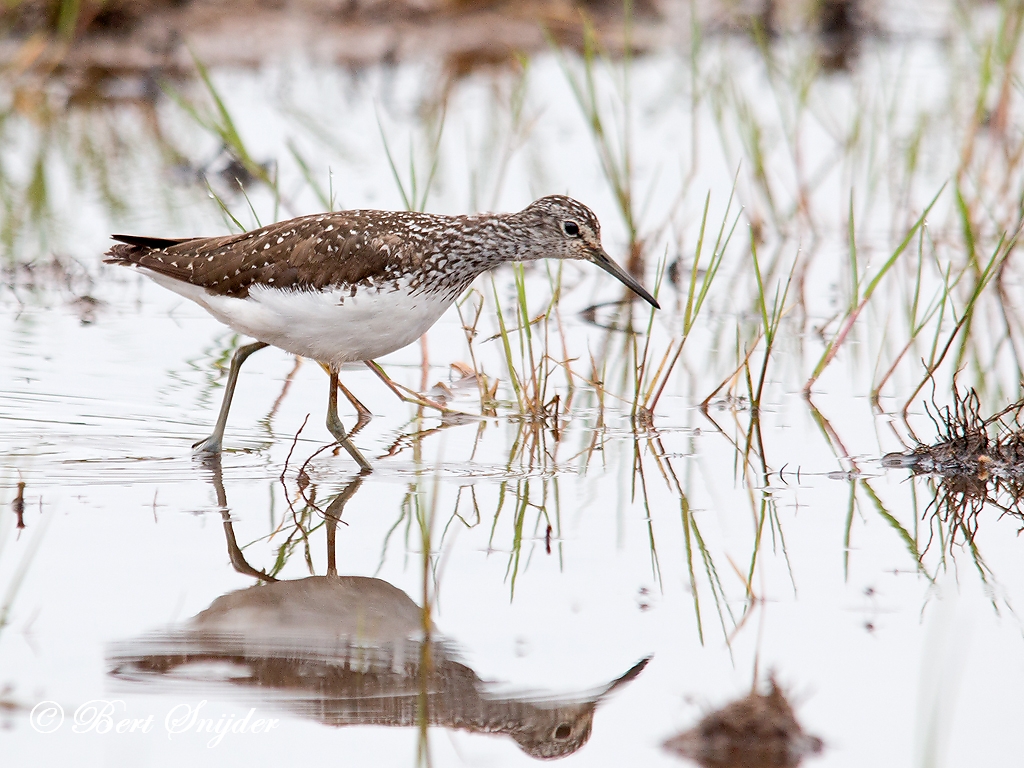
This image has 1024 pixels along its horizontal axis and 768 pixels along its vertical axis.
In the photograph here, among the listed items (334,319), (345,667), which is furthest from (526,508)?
(345,667)

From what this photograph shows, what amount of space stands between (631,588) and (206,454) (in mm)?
2513

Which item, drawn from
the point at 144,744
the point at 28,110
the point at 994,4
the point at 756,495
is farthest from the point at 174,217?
the point at 994,4

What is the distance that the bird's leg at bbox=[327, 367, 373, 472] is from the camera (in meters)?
6.71

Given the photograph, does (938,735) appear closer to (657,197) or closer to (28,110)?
(657,197)

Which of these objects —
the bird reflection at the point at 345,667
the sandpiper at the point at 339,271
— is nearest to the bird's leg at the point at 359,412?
the sandpiper at the point at 339,271

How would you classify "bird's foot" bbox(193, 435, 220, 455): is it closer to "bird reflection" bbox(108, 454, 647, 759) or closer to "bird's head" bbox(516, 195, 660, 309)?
"bird reflection" bbox(108, 454, 647, 759)

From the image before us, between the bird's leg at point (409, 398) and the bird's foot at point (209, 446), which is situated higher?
the bird's leg at point (409, 398)

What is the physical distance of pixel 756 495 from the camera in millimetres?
6449

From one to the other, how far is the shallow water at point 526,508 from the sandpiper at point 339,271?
385 mm

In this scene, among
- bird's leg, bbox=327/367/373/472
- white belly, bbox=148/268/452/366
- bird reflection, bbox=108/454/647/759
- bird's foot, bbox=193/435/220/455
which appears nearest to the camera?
bird reflection, bbox=108/454/647/759

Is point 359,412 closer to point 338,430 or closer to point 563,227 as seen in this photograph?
point 338,430

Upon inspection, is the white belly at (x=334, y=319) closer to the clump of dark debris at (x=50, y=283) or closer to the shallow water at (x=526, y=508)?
the shallow water at (x=526, y=508)

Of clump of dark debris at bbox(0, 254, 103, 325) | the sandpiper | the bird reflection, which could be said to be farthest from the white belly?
clump of dark debris at bbox(0, 254, 103, 325)

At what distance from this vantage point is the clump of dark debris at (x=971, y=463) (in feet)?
20.9
